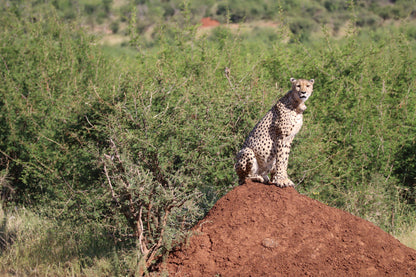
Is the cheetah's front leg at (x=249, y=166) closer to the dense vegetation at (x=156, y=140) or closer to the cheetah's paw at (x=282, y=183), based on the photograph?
the cheetah's paw at (x=282, y=183)

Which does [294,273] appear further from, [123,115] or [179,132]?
[123,115]

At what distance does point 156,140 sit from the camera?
5.91m

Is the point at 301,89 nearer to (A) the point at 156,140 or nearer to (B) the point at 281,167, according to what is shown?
(B) the point at 281,167

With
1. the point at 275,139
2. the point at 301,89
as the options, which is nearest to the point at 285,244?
the point at 275,139

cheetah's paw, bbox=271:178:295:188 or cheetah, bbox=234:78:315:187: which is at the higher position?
cheetah, bbox=234:78:315:187

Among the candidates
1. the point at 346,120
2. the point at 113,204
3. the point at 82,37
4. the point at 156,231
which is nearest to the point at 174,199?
the point at 156,231

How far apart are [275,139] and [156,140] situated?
157 cm

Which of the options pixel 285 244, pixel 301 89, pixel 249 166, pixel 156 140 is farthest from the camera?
pixel 156 140

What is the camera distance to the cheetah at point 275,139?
4875 millimetres

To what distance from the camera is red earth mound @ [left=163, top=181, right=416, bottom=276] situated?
13.1 ft

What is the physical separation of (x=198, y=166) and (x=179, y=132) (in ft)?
1.56

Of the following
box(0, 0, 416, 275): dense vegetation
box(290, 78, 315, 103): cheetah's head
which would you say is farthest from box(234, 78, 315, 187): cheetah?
box(0, 0, 416, 275): dense vegetation

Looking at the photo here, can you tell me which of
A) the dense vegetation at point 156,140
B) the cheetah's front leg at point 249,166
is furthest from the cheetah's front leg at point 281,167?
the dense vegetation at point 156,140

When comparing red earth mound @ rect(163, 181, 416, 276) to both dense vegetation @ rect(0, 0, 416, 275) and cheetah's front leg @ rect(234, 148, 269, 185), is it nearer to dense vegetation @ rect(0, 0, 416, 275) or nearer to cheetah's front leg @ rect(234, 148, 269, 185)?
dense vegetation @ rect(0, 0, 416, 275)
